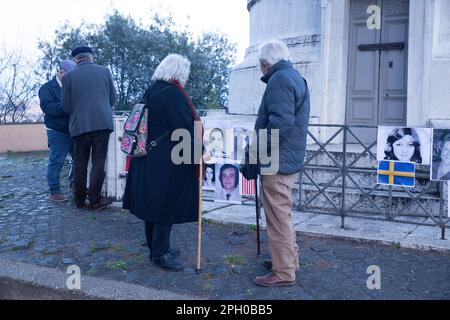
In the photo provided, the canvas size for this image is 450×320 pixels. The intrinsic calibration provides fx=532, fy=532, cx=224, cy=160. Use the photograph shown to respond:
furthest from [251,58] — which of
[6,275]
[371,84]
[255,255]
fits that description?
[6,275]

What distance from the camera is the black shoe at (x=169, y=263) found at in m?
4.71

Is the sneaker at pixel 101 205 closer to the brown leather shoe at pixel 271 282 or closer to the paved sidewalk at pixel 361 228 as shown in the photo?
the paved sidewalk at pixel 361 228

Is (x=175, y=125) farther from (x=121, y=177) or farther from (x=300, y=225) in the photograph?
(x=121, y=177)

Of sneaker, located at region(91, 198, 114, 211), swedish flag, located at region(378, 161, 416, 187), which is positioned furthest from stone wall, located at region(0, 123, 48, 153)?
swedish flag, located at region(378, 161, 416, 187)

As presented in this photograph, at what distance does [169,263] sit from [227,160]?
7.22ft

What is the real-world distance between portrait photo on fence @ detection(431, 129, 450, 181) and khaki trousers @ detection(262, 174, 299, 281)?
196 cm

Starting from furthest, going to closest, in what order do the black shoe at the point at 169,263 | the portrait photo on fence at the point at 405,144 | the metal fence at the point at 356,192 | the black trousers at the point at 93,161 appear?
the black trousers at the point at 93,161 < the metal fence at the point at 356,192 < the portrait photo on fence at the point at 405,144 < the black shoe at the point at 169,263

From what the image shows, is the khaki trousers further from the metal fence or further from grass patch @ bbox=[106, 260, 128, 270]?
the metal fence

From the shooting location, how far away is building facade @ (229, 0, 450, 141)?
830cm

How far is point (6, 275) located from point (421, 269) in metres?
3.63

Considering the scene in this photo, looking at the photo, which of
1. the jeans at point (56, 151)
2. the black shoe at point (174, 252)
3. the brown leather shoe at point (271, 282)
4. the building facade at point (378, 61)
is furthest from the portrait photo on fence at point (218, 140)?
the building facade at point (378, 61)

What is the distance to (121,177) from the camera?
741cm

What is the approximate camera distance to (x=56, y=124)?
23.8ft

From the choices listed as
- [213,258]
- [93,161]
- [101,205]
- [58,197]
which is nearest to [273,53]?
[213,258]
